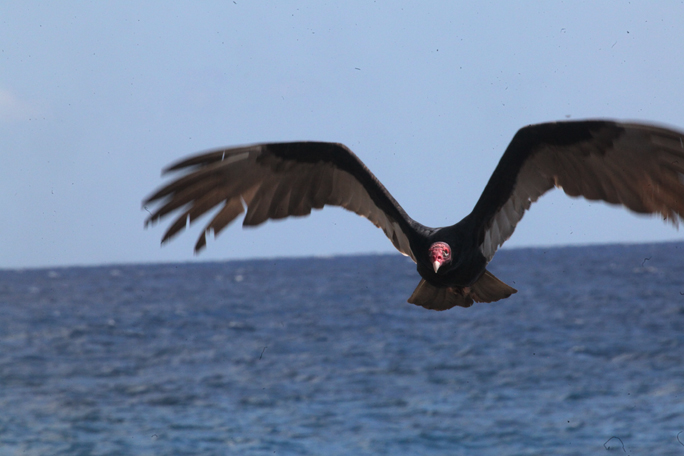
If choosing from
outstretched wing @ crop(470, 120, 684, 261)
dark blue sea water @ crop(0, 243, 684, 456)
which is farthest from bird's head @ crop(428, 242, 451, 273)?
dark blue sea water @ crop(0, 243, 684, 456)

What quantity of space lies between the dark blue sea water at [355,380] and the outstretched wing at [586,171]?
464 inches

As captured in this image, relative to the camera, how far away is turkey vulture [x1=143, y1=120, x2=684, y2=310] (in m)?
5.24

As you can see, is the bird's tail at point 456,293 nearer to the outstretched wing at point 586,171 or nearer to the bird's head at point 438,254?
the outstretched wing at point 586,171

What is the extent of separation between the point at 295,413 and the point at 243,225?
48.5 ft

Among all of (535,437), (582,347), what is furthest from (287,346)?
(535,437)

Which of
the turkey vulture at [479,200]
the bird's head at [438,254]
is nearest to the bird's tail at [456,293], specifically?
the turkey vulture at [479,200]

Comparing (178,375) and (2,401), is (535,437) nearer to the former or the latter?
(178,375)

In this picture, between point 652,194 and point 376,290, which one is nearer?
point 652,194

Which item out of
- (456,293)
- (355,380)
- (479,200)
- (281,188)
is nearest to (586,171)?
(479,200)

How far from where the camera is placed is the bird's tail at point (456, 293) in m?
6.53

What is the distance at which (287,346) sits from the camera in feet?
111

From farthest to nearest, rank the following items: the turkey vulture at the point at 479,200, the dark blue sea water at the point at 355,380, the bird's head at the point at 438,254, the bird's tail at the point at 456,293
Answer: the dark blue sea water at the point at 355,380
the bird's tail at the point at 456,293
the bird's head at the point at 438,254
the turkey vulture at the point at 479,200

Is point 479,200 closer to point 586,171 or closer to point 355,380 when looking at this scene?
point 586,171

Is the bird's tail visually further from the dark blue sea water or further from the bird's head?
the dark blue sea water
